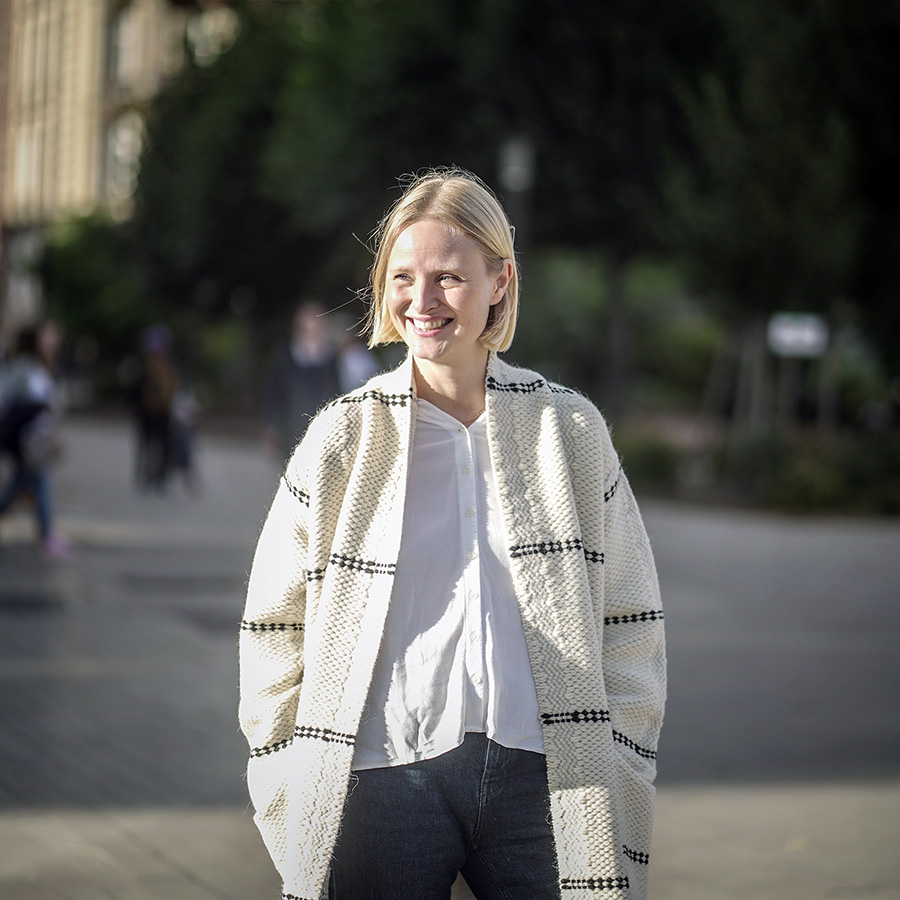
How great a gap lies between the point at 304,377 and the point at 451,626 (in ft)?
31.1

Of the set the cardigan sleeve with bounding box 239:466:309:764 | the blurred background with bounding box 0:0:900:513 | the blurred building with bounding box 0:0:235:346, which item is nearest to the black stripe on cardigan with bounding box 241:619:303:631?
the cardigan sleeve with bounding box 239:466:309:764

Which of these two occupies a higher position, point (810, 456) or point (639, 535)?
point (639, 535)

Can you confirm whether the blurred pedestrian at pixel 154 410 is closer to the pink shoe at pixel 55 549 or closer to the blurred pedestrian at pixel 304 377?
the blurred pedestrian at pixel 304 377

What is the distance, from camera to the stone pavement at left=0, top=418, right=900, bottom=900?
461 cm

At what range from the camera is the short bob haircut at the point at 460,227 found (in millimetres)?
2414

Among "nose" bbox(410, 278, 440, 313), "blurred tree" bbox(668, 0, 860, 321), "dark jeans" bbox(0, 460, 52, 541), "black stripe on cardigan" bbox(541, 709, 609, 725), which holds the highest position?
"blurred tree" bbox(668, 0, 860, 321)

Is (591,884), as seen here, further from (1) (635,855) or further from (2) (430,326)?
(2) (430,326)

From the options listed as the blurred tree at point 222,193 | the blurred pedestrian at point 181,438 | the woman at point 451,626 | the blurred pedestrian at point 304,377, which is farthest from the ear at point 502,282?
the blurred tree at point 222,193

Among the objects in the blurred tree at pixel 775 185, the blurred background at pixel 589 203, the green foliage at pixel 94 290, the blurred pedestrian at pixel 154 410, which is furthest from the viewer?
the green foliage at pixel 94 290

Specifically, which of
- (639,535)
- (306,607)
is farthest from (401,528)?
(639,535)

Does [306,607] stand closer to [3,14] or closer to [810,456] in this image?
[3,14]

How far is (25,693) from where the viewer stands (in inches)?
266

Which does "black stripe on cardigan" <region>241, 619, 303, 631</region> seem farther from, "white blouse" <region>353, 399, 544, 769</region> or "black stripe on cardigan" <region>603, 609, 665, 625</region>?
"black stripe on cardigan" <region>603, 609, 665, 625</region>

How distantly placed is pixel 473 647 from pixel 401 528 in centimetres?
22
